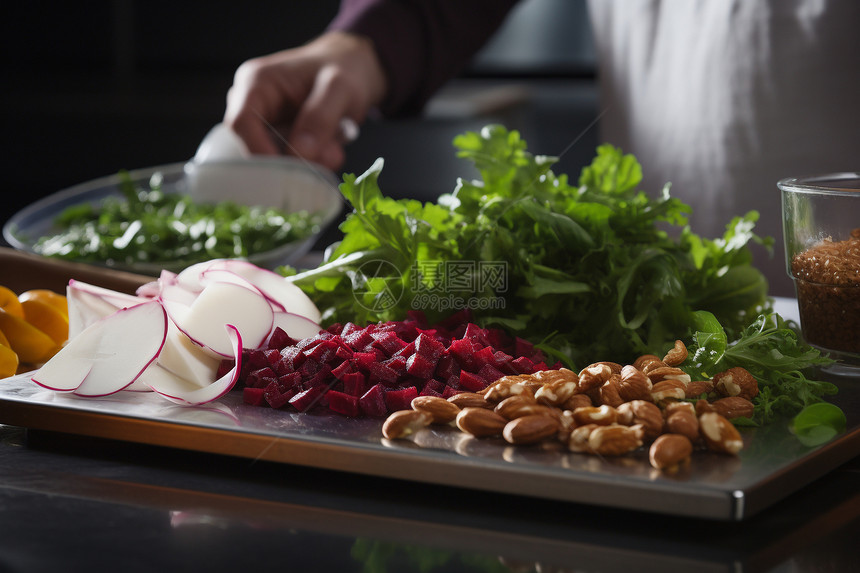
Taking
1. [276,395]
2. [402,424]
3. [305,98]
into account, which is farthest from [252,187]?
[402,424]

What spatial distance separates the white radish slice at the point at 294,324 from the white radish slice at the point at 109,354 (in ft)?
0.43

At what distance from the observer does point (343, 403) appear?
0.77m

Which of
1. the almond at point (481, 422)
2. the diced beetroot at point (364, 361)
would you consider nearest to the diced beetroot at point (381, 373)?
the diced beetroot at point (364, 361)

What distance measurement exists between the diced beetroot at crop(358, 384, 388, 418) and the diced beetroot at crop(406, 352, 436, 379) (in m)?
0.04

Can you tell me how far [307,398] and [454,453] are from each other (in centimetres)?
17

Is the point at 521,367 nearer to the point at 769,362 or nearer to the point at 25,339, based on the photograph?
the point at 769,362

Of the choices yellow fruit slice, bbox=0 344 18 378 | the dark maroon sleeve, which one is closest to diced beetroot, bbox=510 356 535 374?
yellow fruit slice, bbox=0 344 18 378

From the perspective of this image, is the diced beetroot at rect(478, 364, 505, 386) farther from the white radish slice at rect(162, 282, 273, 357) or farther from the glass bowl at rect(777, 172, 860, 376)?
the glass bowl at rect(777, 172, 860, 376)

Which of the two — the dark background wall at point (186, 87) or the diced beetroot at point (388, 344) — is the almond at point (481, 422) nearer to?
the diced beetroot at point (388, 344)

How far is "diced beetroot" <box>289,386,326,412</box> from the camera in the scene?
0.78 m

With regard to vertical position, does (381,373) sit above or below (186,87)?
below

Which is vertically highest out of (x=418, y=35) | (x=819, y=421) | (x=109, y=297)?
(x=418, y=35)

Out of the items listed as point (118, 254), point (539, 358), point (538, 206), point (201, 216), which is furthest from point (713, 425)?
point (201, 216)

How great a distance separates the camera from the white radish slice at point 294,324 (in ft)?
3.07
